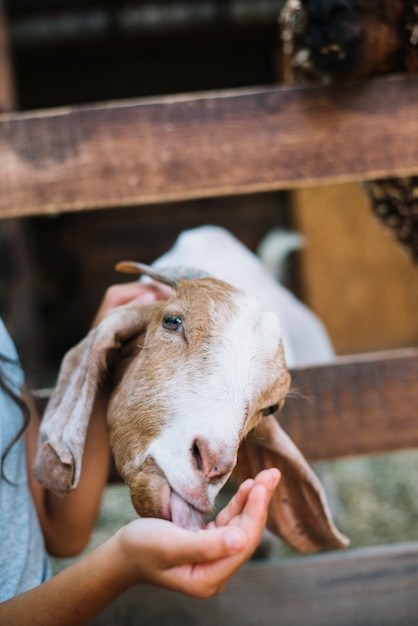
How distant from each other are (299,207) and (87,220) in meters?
2.16

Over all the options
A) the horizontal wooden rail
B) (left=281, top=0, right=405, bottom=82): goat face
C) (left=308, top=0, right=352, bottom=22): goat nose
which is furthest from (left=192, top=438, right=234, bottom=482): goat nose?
(left=308, top=0, right=352, bottom=22): goat nose

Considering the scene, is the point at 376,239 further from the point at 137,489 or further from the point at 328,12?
the point at 137,489

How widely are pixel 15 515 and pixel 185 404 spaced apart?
1.60 feet

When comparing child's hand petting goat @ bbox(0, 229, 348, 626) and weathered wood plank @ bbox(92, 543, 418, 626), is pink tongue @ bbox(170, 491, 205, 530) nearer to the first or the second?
child's hand petting goat @ bbox(0, 229, 348, 626)

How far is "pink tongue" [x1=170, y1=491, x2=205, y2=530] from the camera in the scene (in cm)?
98

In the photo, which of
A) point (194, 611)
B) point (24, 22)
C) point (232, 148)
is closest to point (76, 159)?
point (232, 148)

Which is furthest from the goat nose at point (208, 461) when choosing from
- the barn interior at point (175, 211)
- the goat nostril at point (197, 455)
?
the barn interior at point (175, 211)

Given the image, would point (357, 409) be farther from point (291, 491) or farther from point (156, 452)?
point (156, 452)

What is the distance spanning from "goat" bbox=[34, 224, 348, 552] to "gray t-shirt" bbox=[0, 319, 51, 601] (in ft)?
0.53

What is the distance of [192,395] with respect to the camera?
1.07 m

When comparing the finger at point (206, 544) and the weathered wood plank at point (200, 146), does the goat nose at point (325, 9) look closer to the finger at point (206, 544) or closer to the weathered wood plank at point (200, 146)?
the weathered wood plank at point (200, 146)

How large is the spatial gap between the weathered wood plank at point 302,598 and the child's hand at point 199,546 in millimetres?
730

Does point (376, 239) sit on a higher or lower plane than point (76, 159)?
lower

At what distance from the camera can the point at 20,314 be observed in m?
4.28
